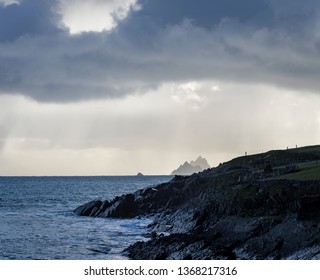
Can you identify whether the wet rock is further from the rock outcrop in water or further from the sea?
the rock outcrop in water

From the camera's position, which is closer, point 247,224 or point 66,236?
point 247,224

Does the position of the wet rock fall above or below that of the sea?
above

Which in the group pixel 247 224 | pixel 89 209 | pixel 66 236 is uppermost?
pixel 89 209

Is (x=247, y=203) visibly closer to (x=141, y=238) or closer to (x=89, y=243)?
(x=141, y=238)

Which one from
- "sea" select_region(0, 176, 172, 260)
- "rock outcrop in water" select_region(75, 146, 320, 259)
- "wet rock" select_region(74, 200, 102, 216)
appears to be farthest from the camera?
"wet rock" select_region(74, 200, 102, 216)

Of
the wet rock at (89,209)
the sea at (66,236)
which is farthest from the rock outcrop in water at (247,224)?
the wet rock at (89,209)

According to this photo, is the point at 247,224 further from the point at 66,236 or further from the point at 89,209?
the point at 89,209

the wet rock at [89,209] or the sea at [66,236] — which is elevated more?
the wet rock at [89,209]

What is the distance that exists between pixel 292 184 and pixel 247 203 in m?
4.83

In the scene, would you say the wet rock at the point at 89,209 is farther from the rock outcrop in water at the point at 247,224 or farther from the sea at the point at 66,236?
the rock outcrop in water at the point at 247,224

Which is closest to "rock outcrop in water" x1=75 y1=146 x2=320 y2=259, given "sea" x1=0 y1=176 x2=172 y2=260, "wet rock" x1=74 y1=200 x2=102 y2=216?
"sea" x1=0 y1=176 x2=172 y2=260

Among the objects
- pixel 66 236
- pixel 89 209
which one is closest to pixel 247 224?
pixel 66 236
